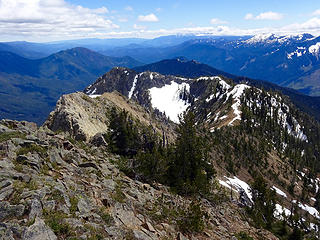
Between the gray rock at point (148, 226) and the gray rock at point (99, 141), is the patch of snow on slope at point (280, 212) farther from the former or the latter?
the gray rock at point (148, 226)

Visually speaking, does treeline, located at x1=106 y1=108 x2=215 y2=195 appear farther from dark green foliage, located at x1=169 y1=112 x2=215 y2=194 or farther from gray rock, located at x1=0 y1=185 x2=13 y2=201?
gray rock, located at x1=0 y1=185 x2=13 y2=201

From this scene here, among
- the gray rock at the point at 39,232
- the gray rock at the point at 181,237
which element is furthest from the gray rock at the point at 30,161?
the gray rock at the point at 181,237

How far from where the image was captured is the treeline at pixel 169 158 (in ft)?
103

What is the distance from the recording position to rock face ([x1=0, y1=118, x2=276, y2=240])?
1392cm

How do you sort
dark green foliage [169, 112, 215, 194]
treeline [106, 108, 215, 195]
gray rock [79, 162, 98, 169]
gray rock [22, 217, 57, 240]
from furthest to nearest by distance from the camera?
dark green foliage [169, 112, 215, 194] < treeline [106, 108, 215, 195] < gray rock [79, 162, 98, 169] < gray rock [22, 217, 57, 240]

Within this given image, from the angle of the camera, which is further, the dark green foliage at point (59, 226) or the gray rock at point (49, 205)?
the gray rock at point (49, 205)

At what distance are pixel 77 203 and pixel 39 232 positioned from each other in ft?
13.3

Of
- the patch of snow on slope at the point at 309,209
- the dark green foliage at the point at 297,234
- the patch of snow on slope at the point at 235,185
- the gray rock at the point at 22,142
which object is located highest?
the gray rock at the point at 22,142

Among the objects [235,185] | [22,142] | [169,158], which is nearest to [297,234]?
[169,158]

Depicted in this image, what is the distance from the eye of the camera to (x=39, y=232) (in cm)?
1292


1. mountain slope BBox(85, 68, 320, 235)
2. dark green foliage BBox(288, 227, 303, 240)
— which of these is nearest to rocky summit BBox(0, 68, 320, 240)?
dark green foliage BBox(288, 227, 303, 240)

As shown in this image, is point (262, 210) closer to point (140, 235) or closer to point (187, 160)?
point (187, 160)

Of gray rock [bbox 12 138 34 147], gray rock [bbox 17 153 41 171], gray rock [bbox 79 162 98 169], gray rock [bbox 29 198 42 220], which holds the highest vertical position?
gray rock [bbox 12 138 34 147]

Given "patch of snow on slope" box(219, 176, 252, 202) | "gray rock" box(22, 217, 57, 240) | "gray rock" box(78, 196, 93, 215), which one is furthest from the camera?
"patch of snow on slope" box(219, 176, 252, 202)
